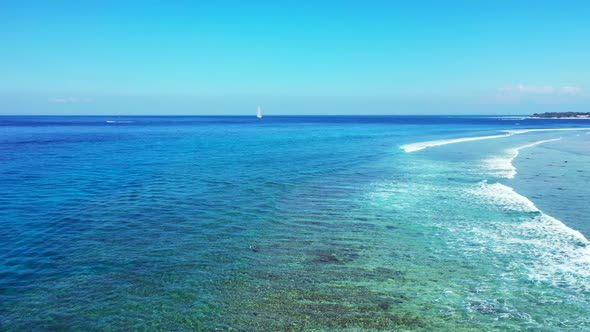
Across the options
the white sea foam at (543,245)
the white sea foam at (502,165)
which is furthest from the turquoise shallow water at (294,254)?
the white sea foam at (502,165)

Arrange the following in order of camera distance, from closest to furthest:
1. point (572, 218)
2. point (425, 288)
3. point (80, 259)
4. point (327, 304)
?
point (327, 304) < point (425, 288) < point (80, 259) < point (572, 218)

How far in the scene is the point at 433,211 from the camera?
18594 mm

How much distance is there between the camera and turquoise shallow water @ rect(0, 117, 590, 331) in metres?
9.37

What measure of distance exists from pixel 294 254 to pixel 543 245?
7975 mm

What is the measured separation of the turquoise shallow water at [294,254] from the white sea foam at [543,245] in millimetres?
59

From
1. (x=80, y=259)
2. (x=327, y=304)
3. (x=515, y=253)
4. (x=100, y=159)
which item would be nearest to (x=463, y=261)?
(x=515, y=253)

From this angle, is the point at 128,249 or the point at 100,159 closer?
the point at 128,249

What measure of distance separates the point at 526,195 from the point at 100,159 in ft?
106

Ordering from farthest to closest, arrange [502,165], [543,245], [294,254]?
[502,165] < [543,245] < [294,254]

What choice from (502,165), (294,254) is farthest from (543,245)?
(502,165)

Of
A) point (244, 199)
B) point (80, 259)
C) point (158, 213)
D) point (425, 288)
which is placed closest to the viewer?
point (425, 288)

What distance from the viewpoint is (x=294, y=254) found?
42.7ft

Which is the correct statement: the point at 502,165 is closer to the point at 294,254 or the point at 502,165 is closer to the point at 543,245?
the point at 543,245

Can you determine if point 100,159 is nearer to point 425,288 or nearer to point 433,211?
point 433,211
